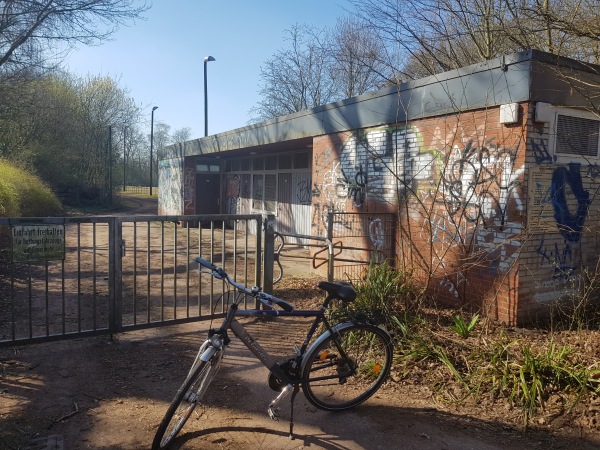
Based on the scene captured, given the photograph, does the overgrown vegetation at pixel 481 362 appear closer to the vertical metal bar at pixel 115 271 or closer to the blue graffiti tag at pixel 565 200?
the blue graffiti tag at pixel 565 200

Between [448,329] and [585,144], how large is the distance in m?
3.09

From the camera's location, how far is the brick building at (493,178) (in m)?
5.44

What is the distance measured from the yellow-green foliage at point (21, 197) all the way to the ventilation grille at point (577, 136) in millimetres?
13032

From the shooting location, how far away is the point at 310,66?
83.4 feet

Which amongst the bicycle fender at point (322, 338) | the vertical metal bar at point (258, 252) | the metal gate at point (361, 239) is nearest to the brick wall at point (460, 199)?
the metal gate at point (361, 239)

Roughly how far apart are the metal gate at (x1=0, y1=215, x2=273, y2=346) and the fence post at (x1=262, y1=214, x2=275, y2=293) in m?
0.01

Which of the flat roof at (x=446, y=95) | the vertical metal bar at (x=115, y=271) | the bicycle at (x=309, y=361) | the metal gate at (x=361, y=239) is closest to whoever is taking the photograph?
the bicycle at (x=309, y=361)

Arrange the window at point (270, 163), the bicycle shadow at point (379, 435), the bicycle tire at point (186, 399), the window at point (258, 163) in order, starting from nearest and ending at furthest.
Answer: the bicycle tire at point (186, 399) → the bicycle shadow at point (379, 435) → the window at point (270, 163) → the window at point (258, 163)

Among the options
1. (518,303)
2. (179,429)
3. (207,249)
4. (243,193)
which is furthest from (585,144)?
(243,193)

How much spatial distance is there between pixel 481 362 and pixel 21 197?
17.4m

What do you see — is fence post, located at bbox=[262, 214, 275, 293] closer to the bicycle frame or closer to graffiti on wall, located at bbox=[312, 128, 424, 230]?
graffiti on wall, located at bbox=[312, 128, 424, 230]

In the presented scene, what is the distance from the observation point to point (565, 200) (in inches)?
228

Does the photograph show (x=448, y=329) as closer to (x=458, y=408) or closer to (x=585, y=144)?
(x=458, y=408)

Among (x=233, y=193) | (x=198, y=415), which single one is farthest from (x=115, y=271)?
(x=233, y=193)
